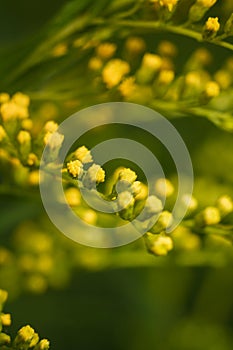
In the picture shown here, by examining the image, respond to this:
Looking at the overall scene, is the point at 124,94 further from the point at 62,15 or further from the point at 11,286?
the point at 11,286

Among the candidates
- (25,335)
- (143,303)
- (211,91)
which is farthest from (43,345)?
(143,303)

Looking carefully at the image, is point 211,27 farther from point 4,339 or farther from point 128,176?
point 4,339

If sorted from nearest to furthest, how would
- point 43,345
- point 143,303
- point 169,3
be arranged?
point 43,345, point 169,3, point 143,303

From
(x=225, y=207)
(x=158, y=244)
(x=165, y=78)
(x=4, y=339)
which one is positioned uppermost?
(x=165, y=78)

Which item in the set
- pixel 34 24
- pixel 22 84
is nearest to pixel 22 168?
pixel 22 84

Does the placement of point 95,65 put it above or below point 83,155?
above

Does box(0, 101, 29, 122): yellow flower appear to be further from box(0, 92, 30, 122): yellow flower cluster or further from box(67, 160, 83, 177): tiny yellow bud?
box(67, 160, 83, 177): tiny yellow bud

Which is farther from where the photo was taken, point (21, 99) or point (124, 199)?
point (21, 99)
